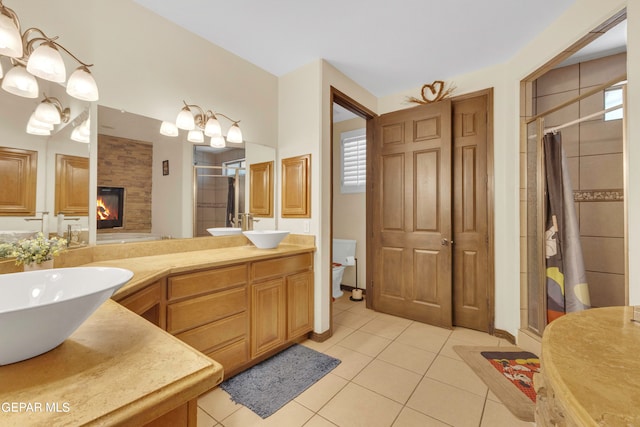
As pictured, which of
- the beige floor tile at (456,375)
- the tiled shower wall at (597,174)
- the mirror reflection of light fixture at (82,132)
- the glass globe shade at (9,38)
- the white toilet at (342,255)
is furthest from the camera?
the white toilet at (342,255)

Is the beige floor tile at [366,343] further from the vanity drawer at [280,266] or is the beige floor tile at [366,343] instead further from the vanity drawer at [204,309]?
the vanity drawer at [204,309]

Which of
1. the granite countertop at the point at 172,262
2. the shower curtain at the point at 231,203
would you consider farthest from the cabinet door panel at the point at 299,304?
the shower curtain at the point at 231,203

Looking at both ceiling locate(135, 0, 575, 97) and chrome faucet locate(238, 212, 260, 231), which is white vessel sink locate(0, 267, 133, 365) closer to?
chrome faucet locate(238, 212, 260, 231)

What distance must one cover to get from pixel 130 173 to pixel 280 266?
1270 mm

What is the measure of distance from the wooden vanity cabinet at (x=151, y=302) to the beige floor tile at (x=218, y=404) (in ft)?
1.88

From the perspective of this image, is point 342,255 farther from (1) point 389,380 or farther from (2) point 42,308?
(2) point 42,308

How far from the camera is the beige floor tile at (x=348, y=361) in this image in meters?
1.99

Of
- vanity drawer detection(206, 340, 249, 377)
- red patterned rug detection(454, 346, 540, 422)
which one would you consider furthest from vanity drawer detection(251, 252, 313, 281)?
red patterned rug detection(454, 346, 540, 422)

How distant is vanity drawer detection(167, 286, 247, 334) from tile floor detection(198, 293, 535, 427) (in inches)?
19.3

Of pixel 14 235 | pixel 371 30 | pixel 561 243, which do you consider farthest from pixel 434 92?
pixel 14 235

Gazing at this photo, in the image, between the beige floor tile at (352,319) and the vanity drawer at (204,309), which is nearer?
the vanity drawer at (204,309)

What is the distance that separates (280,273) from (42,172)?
1557 mm

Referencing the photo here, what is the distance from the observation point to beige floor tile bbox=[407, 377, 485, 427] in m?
1.55

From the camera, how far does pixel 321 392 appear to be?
1772 mm
